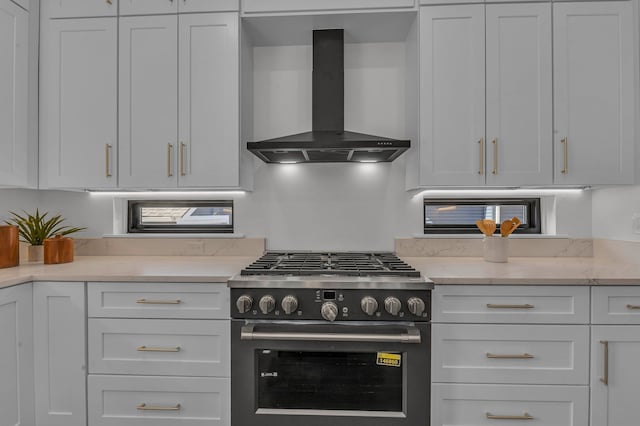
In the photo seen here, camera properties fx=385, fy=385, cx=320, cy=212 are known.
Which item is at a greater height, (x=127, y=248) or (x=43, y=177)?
(x=43, y=177)

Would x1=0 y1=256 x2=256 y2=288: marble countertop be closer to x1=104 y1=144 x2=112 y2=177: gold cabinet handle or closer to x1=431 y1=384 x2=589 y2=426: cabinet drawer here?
x1=104 y1=144 x2=112 y2=177: gold cabinet handle

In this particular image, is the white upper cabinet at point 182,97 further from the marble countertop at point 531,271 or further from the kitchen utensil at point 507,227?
the kitchen utensil at point 507,227

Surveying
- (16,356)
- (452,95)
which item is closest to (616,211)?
(452,95)

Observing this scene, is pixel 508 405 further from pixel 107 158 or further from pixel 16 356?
pixel 107 158

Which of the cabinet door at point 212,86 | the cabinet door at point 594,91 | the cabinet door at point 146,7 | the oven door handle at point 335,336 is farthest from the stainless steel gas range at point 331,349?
the cabinet door at point 146,7

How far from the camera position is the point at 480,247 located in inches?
93.7

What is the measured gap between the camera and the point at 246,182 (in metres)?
2.29

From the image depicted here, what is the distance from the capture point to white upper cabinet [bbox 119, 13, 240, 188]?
213 centimetres

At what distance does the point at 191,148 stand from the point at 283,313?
3.48 ft

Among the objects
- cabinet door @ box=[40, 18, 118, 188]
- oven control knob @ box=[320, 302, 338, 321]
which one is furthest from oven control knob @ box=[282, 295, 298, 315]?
cabinet door @ box=[40, 18, 118, 188]

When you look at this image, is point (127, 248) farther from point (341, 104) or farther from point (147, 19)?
point (341, 104)

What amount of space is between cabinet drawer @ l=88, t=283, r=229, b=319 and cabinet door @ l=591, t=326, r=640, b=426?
1656mm

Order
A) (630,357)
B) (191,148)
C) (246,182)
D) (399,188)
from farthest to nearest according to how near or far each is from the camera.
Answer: (399,188), (246,182), (191,148), (630,357)

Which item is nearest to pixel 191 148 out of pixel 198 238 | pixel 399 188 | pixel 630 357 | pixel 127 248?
pixel 198 238
